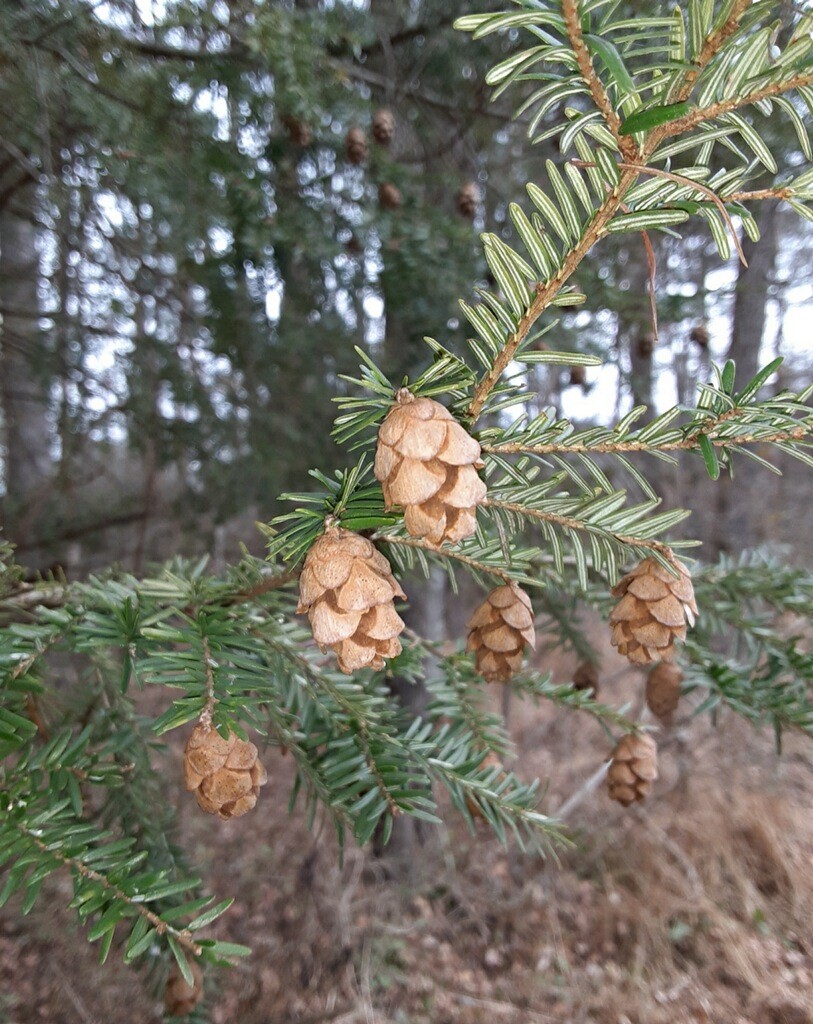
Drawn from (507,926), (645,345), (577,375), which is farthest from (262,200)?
(507,926)

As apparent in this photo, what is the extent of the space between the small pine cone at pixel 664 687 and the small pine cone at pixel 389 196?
1260 millimetres

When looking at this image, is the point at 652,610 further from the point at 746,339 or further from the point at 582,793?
the point at 746,339

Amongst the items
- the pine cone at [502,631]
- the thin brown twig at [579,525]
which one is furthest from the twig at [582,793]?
the thin brown twig at [579,525]

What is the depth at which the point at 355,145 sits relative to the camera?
4.62 ft

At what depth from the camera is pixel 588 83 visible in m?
0.38

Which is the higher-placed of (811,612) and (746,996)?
(811,612)

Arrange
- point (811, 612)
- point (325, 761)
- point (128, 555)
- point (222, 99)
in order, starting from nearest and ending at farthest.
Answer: point (325, 761) → point (811, 612) → point (222, 99) → point (128, 555)

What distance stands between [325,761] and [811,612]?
2.51ft

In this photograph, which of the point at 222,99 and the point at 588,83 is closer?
the point at 588,83

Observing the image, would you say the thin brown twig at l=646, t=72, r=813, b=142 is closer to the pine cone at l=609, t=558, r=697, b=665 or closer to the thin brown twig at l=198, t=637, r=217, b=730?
the pine cone at l=609, t=558, r=697, b=665

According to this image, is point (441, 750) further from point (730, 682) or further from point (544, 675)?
point (730, 682)

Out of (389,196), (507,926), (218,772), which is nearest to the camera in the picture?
(218,772)

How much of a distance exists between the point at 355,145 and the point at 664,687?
1.31 metres

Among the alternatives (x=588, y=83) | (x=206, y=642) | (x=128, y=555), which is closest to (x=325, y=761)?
(x=206, y=642)
